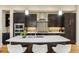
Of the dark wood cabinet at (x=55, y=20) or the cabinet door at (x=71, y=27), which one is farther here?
the dark wood cabinet at (x=55, y=20)

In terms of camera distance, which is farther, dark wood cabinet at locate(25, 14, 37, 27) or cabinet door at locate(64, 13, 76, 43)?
dark wood cabinet at locate(25, 14, 37, 27)

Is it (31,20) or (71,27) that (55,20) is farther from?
(31,20)

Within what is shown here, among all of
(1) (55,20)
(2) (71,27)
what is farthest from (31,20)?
(2) (71,27)

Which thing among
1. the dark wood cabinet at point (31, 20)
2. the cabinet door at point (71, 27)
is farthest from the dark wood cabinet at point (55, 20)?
the dark wood cabinet at point (31, 20)

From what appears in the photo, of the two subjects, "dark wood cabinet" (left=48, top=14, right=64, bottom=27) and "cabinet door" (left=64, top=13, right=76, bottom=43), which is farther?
"dark wood cabinet" (left=48, top=14, right=64, bottom=27)

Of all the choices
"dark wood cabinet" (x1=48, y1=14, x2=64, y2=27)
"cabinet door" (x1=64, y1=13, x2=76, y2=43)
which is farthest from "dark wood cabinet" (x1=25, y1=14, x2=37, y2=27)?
"cabinet door" (x1=64, y1=13, x2=76, y2=43)

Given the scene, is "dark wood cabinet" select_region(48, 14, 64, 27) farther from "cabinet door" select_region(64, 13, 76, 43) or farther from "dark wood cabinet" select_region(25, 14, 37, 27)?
"dark wood cabinet" select_region(25, 14, 37, 27)

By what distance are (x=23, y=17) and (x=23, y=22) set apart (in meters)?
0.29

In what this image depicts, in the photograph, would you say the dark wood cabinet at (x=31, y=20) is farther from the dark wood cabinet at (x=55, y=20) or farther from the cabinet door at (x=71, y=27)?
the cabinet door at (x=71, y=27)

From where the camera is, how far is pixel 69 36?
961 centimetres

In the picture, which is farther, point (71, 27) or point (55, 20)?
point (55, 20)

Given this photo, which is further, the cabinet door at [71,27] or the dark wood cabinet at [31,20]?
the dark wood cabinet at [31,20]
